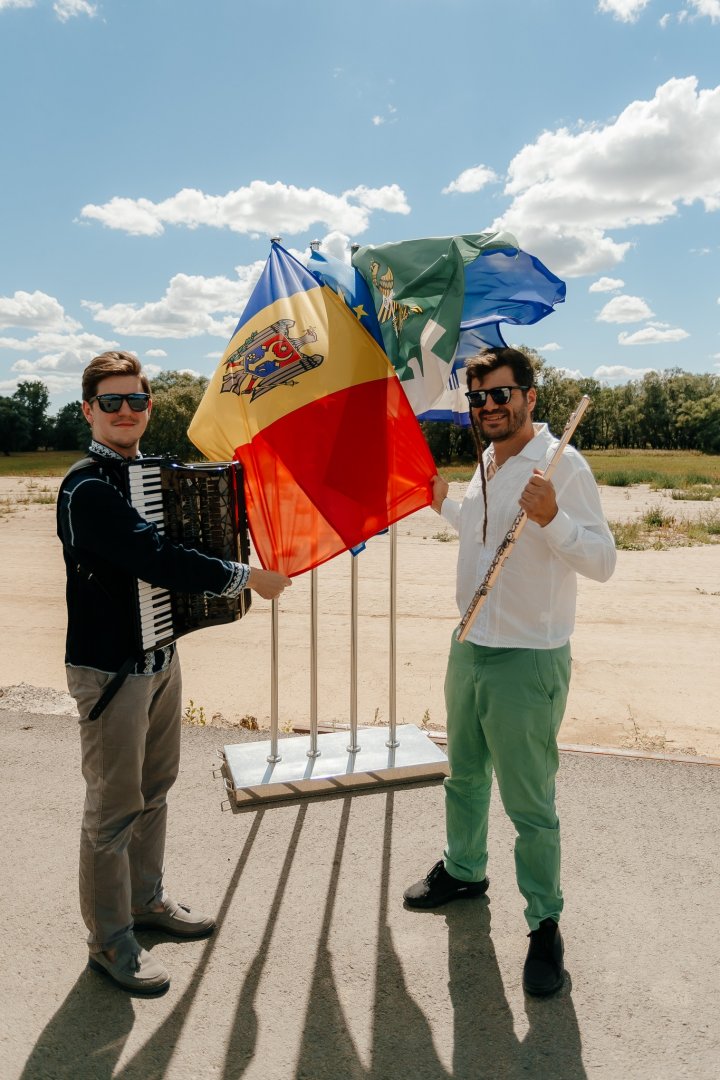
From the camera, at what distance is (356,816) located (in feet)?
15.1

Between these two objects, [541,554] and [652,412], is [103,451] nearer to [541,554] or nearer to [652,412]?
[541,554]

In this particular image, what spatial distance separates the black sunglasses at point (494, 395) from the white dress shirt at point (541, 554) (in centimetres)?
23

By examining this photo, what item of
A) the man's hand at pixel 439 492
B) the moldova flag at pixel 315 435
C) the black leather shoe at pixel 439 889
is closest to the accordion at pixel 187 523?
the moldova flag at pixel 315 435

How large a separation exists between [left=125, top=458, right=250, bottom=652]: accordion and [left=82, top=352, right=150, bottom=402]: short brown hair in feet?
1.14

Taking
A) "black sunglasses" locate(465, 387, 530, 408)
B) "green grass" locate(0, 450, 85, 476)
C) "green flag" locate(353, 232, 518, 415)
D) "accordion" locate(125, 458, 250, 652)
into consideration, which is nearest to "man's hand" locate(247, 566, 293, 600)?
"accordion" locate(125, 458, 250, 652)

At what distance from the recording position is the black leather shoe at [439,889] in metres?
3.77

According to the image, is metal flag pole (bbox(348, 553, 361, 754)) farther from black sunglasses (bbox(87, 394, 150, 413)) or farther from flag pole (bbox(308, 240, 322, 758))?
black sunglasses (bbox(87, 394, 150, 413))

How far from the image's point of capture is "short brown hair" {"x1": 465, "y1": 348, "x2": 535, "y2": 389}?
331cm

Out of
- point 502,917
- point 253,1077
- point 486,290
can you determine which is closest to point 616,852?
point 502,917

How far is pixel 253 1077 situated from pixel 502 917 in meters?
1.37

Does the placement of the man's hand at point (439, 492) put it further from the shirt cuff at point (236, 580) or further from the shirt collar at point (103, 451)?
the shirt collar at point (103, 451)

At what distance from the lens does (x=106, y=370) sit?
3223 mm

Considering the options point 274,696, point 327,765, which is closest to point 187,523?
point 274,696

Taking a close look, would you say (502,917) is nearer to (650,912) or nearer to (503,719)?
(650,912)
